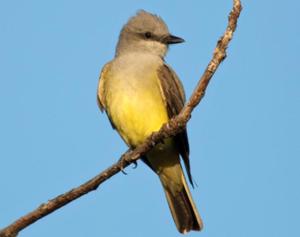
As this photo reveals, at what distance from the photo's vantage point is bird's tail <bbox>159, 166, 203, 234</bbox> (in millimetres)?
7016

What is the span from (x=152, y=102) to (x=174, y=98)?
289mm

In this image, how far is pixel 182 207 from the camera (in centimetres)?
725

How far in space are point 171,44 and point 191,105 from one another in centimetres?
297

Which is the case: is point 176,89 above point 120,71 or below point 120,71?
below

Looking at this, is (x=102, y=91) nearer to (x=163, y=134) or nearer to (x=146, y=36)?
(x=146, y=36)

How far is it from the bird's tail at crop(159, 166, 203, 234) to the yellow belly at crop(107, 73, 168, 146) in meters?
0.83

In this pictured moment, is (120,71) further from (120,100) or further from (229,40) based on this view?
(229,40)

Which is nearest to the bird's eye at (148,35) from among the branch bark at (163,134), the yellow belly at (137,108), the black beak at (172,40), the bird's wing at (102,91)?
the black beak at (172,40)

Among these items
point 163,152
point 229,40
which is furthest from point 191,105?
point 163,152

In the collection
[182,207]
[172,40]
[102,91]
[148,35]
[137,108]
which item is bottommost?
[182,207]

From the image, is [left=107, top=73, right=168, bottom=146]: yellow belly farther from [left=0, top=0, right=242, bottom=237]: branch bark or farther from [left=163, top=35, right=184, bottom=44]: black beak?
[left=0, top=0, right=242, bottom=237]: branch bark

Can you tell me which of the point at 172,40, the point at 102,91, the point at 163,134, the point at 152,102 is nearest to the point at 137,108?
the point at 152,102

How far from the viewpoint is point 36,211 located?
4805mm

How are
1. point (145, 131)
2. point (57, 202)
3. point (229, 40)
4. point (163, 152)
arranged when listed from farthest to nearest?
point (163, 152) < point (145, 131) < point (57, 202) < point (229, 40)
